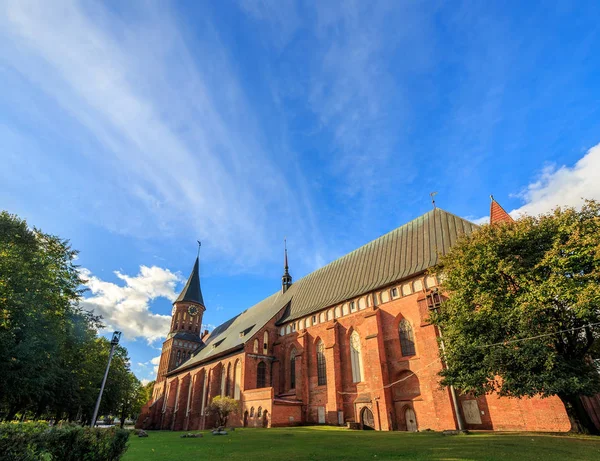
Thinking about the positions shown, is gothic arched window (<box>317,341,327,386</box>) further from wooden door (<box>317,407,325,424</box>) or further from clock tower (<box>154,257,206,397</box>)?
clock tower (<box>154,257,206,397</box>)

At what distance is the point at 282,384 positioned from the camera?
33.5 metres

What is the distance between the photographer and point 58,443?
6.46 metres

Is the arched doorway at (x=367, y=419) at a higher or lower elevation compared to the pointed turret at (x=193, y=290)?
lower

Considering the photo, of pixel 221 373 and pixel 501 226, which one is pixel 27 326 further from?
pixel 501 226

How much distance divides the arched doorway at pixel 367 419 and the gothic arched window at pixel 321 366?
5.04 m

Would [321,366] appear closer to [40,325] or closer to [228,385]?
[228,385]

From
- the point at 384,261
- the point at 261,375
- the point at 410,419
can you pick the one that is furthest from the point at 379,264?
the point at 261,375

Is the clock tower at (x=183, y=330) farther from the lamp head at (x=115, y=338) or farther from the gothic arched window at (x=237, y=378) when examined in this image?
the lamp head at (x=115, y=338)

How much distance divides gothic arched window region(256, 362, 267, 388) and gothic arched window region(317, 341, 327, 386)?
22.3ft

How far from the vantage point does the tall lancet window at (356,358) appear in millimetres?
26781

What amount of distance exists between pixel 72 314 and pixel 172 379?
2695 cm

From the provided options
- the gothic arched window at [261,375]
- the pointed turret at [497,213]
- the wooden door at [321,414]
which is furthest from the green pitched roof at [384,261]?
the wooden door at [321,414]

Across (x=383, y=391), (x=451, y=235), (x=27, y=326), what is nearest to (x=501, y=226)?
(x=451, y=235)

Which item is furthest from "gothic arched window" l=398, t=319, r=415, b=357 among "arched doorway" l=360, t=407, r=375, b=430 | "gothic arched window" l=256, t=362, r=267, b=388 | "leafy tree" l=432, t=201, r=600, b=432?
"gothic arched window" l=256, t=362, r=267, b=388
